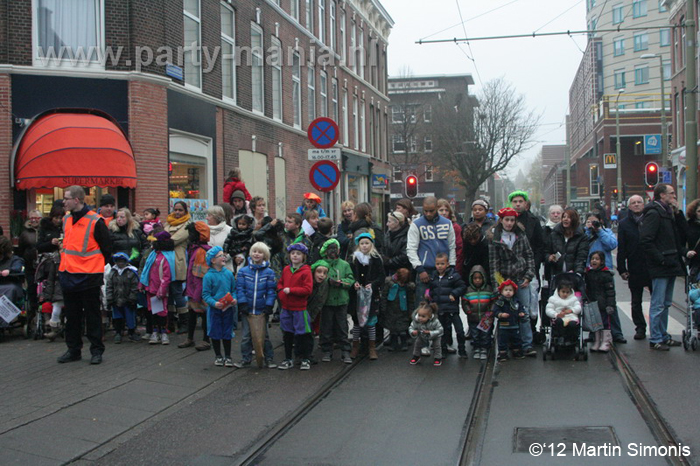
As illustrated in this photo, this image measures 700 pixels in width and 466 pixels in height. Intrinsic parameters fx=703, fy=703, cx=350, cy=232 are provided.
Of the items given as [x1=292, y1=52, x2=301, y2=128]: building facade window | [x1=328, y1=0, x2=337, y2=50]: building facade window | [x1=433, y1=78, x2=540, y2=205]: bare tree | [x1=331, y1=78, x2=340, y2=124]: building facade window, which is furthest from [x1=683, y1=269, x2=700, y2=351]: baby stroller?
[x1=433, y1=78, x2=540, y2=205]: bare tree

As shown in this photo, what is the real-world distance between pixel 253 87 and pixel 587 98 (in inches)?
2522

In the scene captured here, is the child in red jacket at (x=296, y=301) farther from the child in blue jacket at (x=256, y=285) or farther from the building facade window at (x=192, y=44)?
the building facade window at (x=192, y=44)

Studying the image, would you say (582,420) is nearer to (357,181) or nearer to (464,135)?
(357,181)

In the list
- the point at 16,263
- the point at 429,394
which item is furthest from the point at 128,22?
the point at 429,394

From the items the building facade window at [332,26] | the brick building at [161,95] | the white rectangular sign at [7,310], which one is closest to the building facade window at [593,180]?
the building facade window at [332,26]

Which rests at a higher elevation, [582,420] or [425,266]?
[425,266]

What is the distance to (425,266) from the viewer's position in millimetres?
8836

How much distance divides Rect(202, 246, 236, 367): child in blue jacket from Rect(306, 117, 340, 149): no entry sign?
437cm

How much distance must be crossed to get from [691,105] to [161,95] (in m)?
12.6

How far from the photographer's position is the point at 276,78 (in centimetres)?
2367

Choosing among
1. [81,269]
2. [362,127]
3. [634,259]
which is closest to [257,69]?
[362,127]

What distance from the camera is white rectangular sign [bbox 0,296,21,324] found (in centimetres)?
940

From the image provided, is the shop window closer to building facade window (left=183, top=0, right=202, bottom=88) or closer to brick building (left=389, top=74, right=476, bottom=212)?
building facade window (left=183, top=0, right=202, bottom=88)

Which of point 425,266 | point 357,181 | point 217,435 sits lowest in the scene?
point 217,435
